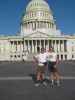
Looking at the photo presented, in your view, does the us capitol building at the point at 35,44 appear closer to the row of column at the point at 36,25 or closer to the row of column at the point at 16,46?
the row of column at the point at 16,46

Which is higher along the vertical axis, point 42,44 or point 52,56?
point 42,44

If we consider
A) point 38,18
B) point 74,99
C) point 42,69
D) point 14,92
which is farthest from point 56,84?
point 38,18

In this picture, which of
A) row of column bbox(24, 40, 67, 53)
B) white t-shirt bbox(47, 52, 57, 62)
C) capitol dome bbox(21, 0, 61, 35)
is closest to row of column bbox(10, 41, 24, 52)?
row of column bbox(24, 40, 67, 53)

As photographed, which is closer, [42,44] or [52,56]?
[52,56]

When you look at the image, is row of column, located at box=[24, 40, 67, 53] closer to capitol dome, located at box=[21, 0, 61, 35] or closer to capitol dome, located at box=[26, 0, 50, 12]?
capitol dome, located at box=[21, 0, 61, 35]

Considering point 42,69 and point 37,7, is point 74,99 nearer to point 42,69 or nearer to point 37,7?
point 42,69

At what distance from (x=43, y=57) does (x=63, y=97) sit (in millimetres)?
4495

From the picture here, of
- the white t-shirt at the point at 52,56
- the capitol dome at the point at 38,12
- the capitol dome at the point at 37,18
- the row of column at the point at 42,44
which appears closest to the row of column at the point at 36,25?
the capitol dome at the point at 37,18

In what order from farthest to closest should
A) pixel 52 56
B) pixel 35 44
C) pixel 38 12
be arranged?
pixel 38 12 < pixel 35 44 < pixel 52 56

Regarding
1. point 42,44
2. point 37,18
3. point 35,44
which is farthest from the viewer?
point 37,18

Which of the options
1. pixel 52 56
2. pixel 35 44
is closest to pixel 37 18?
pixel 35 44

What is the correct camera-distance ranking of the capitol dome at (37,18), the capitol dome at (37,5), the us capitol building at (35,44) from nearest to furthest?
the us capitol building at (35,44), the capitol dome at (37,18), the capitol dome at (37,5)

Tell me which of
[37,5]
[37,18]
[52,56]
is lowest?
[52,56]

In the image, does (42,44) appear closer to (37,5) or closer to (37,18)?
(37,18)
